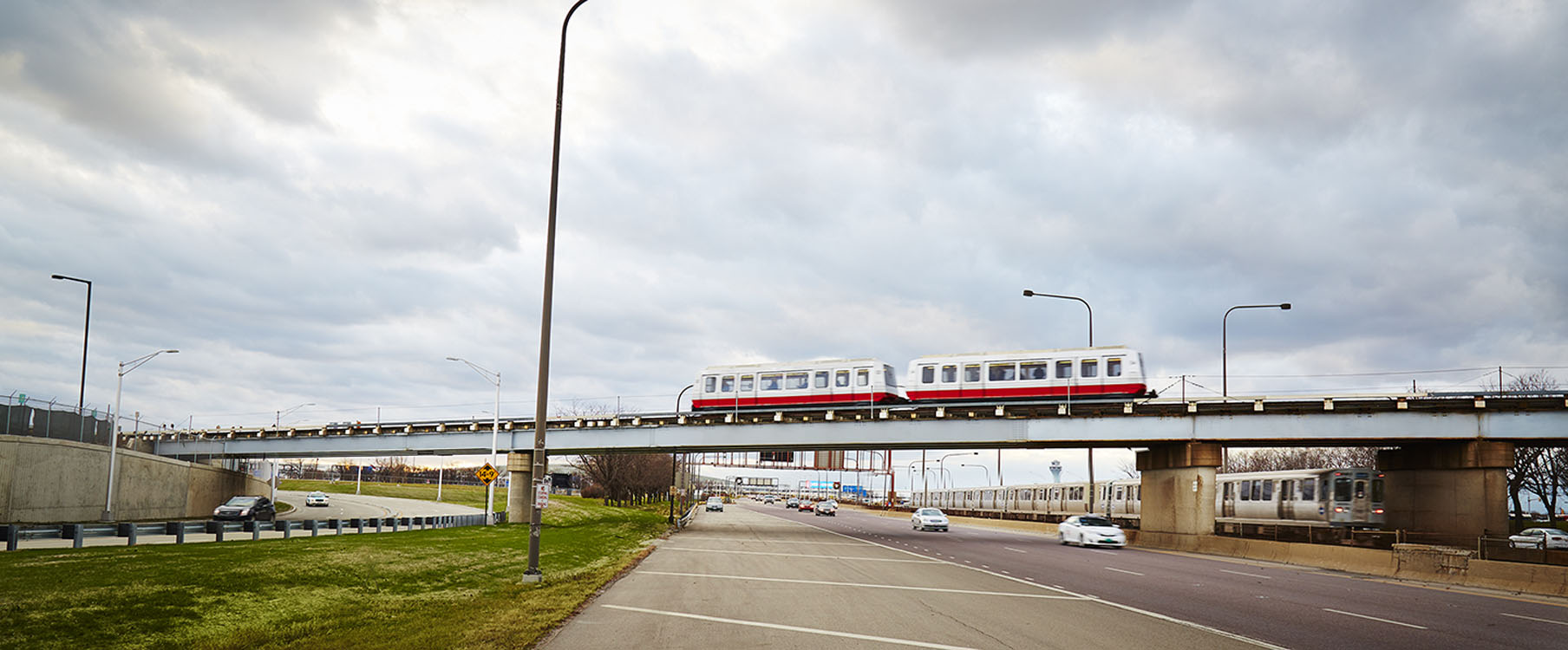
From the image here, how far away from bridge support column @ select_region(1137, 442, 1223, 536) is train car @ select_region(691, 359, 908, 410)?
12.7m

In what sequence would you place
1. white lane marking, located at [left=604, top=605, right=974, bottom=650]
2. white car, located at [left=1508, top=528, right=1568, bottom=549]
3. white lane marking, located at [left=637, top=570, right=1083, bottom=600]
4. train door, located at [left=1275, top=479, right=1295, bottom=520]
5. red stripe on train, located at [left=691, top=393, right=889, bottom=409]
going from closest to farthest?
1. white lane marking, located at [left=604, top=605, right=974, bottom=650]
2. white lane marking, located at [left=637, top=570, right=1083, bottom=600]
3. train door, located at [left=1275, top=479, right=1295, bottom=520]
4. white car, located at [left=1508, top=528, right=1568, bottom=549]
5. red stripe on train, located at [left=691, top=393, right=889, bottom=409]

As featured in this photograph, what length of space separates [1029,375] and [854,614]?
32820 mm

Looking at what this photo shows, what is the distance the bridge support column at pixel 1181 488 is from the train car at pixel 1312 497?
70.0 inches

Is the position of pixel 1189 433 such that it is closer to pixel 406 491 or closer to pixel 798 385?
pixel 798 385

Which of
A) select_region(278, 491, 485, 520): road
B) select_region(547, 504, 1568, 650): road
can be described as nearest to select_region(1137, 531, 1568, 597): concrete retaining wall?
select_region(547, 504, 1568, 650): road

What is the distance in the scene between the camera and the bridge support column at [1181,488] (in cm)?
4006

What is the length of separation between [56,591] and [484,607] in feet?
19.2

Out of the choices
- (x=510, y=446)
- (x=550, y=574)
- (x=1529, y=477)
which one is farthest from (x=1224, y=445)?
(x=1529, y=477)

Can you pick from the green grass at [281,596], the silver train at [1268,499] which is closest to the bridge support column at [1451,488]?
the silver train at [1268,499]

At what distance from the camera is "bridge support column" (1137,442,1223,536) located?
40.1 metres

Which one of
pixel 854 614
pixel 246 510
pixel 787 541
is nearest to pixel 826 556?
pixel 787 541

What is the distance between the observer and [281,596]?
15617 millimetres

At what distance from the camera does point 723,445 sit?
52.4 meters

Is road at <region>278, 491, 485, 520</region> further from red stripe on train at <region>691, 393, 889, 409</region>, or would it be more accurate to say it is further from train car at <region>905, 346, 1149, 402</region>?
train car at <region>905, 346, 1149, 402</region>
